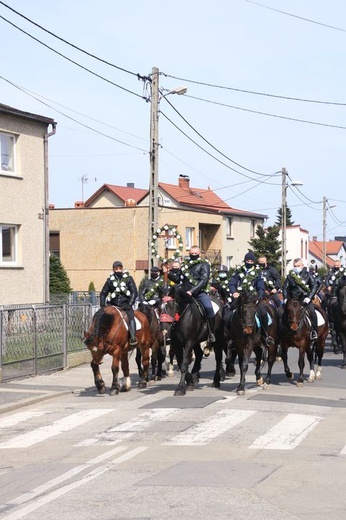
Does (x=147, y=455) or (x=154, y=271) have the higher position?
(x=154, y=271)

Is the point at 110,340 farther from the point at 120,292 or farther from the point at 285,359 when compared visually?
the point at 285,359

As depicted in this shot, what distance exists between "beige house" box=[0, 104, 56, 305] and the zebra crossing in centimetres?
1646

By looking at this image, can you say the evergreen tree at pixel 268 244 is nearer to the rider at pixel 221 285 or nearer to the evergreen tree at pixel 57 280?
the evergreen tree at pixel 57 280

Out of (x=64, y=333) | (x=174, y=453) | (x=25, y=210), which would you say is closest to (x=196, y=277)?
(x=64, y=333)

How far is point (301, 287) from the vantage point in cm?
1725

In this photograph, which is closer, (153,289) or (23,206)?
(153,289)

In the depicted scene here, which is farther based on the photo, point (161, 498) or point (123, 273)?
point (123, 273)

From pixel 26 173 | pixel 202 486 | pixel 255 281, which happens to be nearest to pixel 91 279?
pixel 26 173

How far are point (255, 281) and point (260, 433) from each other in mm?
5957

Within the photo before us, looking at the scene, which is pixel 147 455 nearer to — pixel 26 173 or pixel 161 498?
pixel 161 498

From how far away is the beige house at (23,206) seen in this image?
98.0 feet

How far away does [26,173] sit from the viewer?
3069 cm

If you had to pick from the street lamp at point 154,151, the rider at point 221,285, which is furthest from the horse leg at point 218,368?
the street lamp at point 154,151

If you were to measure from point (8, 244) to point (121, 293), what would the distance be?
1512 cm
